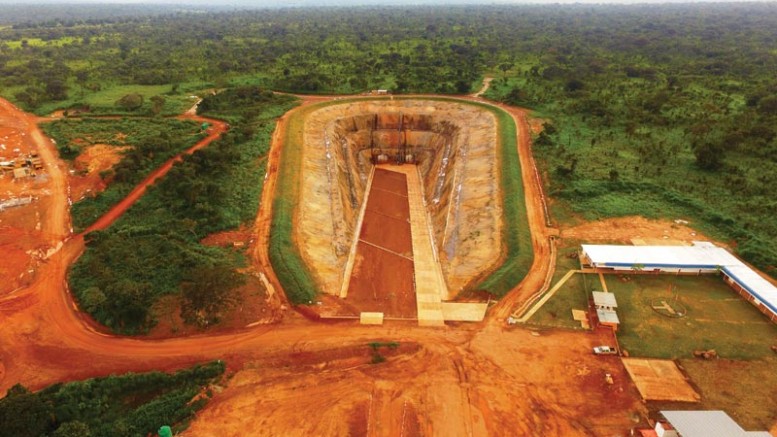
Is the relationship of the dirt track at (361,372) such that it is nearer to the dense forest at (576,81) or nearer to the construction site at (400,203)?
the construction site at (400,203)

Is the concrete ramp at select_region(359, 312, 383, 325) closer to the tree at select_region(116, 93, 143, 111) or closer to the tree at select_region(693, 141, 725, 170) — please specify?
the tree at select_region(693, 141, 725, 170)

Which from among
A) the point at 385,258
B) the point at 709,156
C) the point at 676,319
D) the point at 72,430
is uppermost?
the point at 709,156

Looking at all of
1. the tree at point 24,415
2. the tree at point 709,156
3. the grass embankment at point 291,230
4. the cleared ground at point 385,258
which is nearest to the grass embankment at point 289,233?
the grass embankment at point 291,230

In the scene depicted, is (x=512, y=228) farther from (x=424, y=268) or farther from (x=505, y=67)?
(x=505, y=67)

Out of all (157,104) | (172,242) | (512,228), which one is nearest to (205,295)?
(172,242)

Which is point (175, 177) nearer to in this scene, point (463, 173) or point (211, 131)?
point (211, 131)

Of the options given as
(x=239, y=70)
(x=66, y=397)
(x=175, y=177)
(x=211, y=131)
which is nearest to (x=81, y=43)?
(x=239, y=70)

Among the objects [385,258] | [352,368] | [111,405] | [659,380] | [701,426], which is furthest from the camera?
[385,258]

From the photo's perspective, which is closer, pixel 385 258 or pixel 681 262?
pixel 681 262

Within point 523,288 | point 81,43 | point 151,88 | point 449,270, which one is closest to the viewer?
point 523,288
